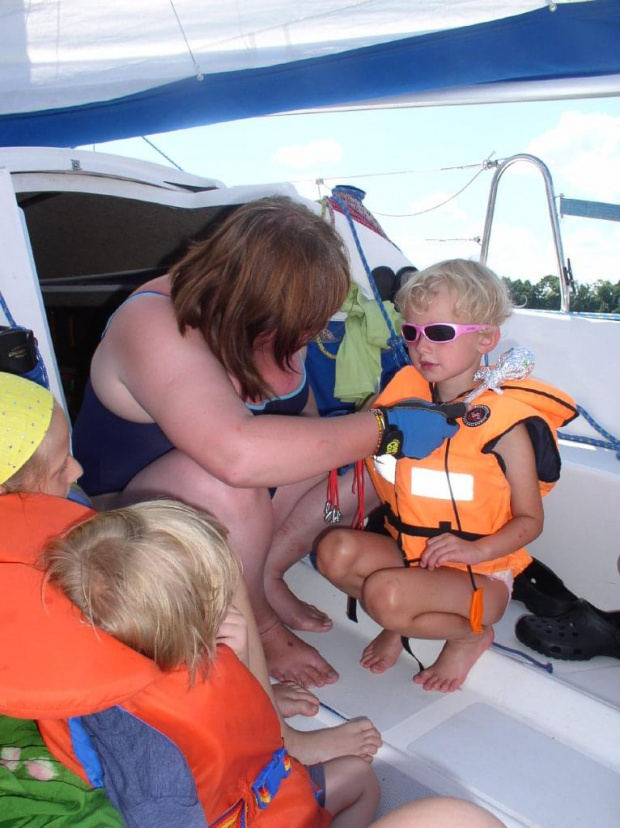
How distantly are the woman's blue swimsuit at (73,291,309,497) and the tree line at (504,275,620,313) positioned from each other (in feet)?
3.50

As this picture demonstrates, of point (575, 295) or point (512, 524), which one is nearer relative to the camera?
point (512, 524)

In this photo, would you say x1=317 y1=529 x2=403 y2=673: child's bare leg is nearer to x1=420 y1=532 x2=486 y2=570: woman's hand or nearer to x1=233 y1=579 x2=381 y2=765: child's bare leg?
x1=420 y1=532 x2=486 y2=570: woman's hand

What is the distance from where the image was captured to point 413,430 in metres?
1.49

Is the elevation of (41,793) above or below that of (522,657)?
above

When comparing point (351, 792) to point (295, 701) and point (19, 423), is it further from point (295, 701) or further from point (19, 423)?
point (19, 423)

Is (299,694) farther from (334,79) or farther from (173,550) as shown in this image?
(334,79)

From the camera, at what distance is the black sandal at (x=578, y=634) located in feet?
5.57

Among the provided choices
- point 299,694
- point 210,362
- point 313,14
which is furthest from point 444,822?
point 313,14

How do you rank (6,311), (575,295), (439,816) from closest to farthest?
(439,816)
(6,311)
(575,295)

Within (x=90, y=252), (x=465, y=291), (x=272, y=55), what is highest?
(x=272, y=55)

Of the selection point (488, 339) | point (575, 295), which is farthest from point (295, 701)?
point (575, 295)

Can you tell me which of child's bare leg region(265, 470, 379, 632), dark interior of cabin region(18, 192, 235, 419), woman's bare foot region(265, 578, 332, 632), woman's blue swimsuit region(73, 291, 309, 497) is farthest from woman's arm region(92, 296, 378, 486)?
dark interior of cabin region(18, 192, 235, 419)

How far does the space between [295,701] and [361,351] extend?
37.1 inches

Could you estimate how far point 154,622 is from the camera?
2.90 ft
